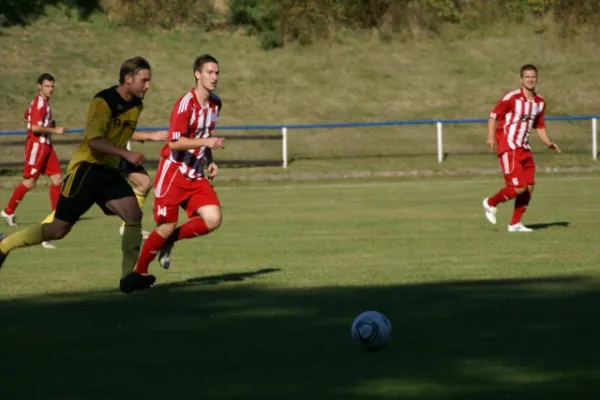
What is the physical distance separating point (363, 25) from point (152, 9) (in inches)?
277

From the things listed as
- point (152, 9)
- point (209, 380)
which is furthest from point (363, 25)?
point (209, 380)

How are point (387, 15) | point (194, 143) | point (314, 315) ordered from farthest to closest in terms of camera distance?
point (387, 15), point (194, 143), point (314, 315)

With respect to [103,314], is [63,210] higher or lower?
higher

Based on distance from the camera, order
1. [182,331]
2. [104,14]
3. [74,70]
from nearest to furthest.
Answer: [182,331] → [74,70] → [104,14]

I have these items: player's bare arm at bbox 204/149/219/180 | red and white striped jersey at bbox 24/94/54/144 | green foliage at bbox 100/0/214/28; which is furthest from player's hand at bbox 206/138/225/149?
green foliage at bbox 100/0/214/28

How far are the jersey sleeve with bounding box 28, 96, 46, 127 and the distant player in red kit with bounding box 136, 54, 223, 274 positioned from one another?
349 inches

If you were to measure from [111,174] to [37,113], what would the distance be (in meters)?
9.96

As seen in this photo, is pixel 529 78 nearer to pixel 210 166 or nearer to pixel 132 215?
pixel 210 166

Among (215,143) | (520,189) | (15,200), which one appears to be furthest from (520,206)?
→ (15,200)

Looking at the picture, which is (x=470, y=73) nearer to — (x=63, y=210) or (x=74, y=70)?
(x=74, y=70)

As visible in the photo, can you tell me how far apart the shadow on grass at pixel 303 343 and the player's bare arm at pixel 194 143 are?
121 centimetres

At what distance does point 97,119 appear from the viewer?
11602 millimetres

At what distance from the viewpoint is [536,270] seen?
1314 cm

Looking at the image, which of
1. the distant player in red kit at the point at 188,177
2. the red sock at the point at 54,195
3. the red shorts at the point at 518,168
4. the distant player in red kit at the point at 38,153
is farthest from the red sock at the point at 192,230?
the distant player in red kit at the point at 38,153
